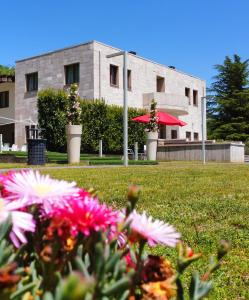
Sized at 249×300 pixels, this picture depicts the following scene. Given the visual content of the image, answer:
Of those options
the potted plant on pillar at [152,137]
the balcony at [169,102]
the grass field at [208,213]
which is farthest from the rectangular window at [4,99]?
the grass field at [208,213]

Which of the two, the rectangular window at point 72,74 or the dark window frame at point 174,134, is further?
the dark window frame at point 174,134

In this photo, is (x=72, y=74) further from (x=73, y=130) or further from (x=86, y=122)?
(x=73, y=130)

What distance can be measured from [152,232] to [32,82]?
125ft

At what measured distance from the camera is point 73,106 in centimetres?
2141

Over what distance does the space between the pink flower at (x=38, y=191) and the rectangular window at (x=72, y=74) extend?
34490 millimetres

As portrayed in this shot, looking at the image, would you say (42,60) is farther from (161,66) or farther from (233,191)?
(233,191)

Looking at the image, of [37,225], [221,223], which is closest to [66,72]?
[221,223]

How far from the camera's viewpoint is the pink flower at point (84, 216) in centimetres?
109

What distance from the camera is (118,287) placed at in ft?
2.96

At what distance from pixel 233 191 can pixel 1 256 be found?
722cm

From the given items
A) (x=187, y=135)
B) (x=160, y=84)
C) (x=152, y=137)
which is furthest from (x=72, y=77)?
(x=187, y=135)

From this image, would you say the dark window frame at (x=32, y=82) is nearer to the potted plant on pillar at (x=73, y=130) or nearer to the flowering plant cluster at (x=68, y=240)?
the potted plant on pillar at (x=73, y=130)

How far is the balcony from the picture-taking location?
126ft

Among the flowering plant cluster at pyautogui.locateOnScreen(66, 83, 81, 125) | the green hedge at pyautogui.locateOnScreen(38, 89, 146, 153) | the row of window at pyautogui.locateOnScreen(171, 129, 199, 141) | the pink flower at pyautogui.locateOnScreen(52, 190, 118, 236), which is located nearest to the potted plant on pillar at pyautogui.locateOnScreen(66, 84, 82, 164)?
the flowering plant cluster at pyautogui.locateOnScreen(66, 83, 81, 125)
